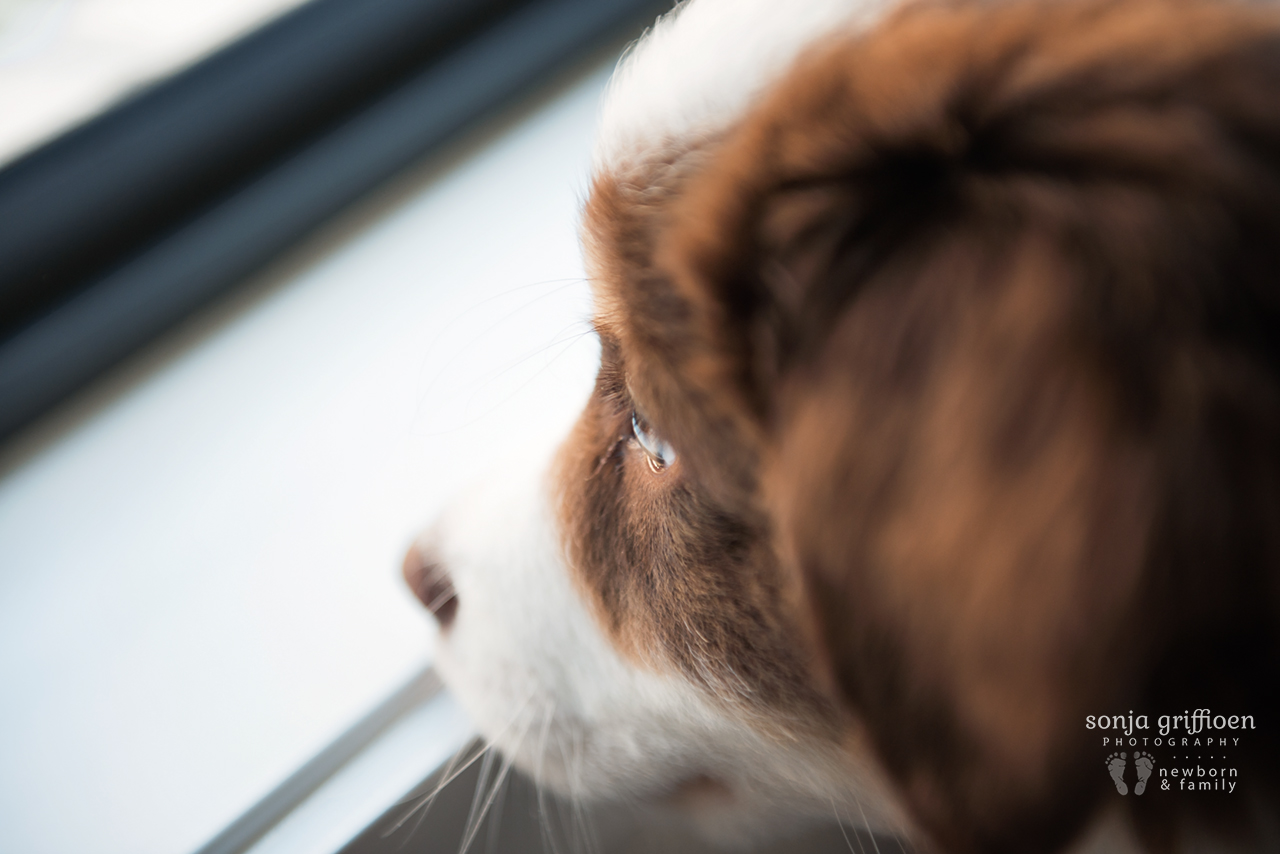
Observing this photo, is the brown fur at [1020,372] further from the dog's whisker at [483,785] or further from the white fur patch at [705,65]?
the dog's whisker at [483,785]

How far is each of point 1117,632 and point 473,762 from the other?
0.54m

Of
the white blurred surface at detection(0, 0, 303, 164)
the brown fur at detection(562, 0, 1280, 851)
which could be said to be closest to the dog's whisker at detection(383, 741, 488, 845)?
the brown fur at detection(562, 0, 1280, 851)

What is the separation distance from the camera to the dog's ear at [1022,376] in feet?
0.98

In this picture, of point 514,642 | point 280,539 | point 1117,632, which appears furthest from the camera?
point 280,539

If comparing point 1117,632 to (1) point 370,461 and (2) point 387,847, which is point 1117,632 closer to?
(2) point 387,847

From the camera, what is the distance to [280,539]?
799mm

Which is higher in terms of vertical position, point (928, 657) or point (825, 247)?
point (825, 247)

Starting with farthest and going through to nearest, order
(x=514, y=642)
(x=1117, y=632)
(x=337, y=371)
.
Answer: (x=337, y=371) → (x=514, y=642) → (x=1117, y=632)

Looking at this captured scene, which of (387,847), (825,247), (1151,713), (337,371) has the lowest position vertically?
(1151,713)

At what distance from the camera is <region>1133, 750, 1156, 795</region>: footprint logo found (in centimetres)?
39

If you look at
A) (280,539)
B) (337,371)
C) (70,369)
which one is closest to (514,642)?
(280,539)

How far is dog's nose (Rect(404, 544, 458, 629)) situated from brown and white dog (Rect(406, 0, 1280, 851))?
1.02 feet

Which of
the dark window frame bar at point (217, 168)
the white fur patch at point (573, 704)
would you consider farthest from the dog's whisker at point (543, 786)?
the dark window frame bar at point (217, 168)

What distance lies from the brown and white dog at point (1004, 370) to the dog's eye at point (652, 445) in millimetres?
58
